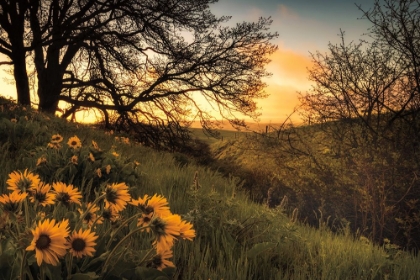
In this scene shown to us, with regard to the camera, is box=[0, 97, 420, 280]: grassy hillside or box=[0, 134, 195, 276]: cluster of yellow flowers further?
box=[0, 97, 420, 280]: grassy hillside

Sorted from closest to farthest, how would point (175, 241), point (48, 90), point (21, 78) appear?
point (175, 241) → point (21, 78) → point (48, 90)

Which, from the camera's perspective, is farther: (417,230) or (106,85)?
(106,85)

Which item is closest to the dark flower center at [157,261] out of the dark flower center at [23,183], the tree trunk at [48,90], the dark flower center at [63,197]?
the dark flower center at [63,197]

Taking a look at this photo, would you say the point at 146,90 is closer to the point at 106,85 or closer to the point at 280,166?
the point at 106,85

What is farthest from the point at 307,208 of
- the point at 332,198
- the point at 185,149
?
the point at 185,149

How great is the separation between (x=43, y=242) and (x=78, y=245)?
18 centimetres

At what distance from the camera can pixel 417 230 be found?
21.1 ft

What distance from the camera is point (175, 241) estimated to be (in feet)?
7.19

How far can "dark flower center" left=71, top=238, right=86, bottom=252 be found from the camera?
1.16 m

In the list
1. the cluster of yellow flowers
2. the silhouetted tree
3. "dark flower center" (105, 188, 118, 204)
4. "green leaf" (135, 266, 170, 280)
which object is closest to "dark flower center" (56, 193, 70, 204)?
the cluster of yellow flowers

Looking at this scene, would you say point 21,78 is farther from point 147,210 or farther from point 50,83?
point 147,210

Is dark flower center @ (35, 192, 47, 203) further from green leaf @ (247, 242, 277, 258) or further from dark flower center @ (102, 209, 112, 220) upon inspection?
green leaf @ (247, 242, 277, 258)

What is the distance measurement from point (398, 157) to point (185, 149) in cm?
750

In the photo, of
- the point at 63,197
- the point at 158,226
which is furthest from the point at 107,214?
the point at 158,226
